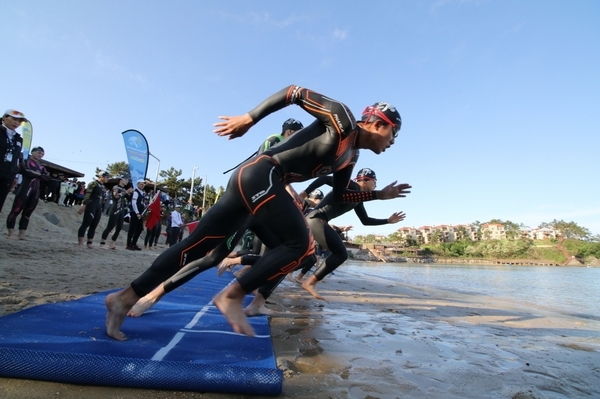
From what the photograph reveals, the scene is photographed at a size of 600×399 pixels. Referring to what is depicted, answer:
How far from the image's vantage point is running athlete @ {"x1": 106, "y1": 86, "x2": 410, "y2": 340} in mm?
1979

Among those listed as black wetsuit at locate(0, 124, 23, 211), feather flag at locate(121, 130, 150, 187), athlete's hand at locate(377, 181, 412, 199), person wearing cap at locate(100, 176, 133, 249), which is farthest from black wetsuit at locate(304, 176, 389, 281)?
feather flag at locate(121, 130, 150, 187)

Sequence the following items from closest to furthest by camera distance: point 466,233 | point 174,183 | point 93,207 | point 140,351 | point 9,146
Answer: point 140,351
point 9,146
point 93,207
point 174,183
point 466,233

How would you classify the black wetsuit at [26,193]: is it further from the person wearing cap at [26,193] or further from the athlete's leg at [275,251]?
the athlete's leg at [275,251]

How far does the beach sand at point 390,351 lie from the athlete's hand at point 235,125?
1.43 metres

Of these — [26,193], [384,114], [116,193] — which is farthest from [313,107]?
[116,193]

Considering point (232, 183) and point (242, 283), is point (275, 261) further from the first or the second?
point (232, 183)

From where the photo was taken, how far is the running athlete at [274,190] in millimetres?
1979

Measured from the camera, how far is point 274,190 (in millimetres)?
2002

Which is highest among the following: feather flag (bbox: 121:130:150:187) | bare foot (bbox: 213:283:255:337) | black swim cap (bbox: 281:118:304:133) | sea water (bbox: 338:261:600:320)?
feather flag (bbox: 121:130:150:187)

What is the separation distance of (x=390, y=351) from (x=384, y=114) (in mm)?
1638

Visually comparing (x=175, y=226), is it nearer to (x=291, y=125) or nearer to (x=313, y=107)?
(x=291, y=125)

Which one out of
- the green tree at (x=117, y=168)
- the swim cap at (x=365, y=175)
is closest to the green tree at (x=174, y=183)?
the green tree at (x=117, y=168)

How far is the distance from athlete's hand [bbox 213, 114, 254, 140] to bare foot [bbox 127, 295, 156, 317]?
4.73 ft

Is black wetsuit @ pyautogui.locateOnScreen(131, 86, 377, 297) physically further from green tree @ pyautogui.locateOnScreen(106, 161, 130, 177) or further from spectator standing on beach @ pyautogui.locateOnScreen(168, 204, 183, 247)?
green tree @ pyautogui.locateOnScreen(106, 161, 130, 177)
